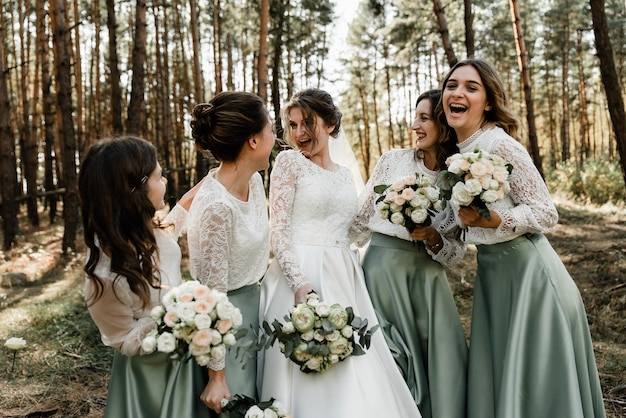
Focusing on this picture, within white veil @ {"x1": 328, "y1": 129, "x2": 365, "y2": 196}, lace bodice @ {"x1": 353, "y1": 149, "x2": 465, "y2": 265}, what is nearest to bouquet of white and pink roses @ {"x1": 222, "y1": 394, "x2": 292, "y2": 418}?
lace bodice @ {"x1": 353, "y1": 149, "x2": 465, "y2": 265}

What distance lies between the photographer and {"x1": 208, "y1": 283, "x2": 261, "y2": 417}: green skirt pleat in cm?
303

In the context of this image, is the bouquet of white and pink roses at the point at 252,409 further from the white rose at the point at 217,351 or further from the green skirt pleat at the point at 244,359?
the white rose at the point at 217,351

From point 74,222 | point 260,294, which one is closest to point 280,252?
point 260,294

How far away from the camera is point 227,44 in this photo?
92.3 ft

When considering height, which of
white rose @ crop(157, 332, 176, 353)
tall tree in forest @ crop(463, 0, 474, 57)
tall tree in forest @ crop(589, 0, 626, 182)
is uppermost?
tall tree in forest @ crop(463, 0, 474, 57)

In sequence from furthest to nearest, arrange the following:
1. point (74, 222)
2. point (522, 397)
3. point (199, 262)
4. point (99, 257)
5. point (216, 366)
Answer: point (74, 222) → point (522, 397) → point (199, 262) → point (216, 366) → point (99, 257)

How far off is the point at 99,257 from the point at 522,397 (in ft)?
8.32

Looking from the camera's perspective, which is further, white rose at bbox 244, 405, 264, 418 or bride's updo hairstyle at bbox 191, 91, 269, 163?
bride's updo hairstyle at bbox 191, 91, 269, 163

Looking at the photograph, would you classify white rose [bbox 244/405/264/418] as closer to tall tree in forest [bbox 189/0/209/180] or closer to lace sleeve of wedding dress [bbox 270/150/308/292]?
lace sleeve of wedding dress [bbox 270/150/308/292]

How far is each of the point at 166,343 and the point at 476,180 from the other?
179 cm

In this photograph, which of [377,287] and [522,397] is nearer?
[522,397]

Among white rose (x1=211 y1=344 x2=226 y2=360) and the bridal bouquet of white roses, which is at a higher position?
A: white rose (x1=211 y1=344 x2=226 y2=360)

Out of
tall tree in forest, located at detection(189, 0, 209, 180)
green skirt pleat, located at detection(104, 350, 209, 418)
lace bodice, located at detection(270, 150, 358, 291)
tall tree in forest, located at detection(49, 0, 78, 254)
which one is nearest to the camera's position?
green skirt pleat, located at detection(104, 350, 209, 418)

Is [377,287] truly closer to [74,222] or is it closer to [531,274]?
[531,274]
